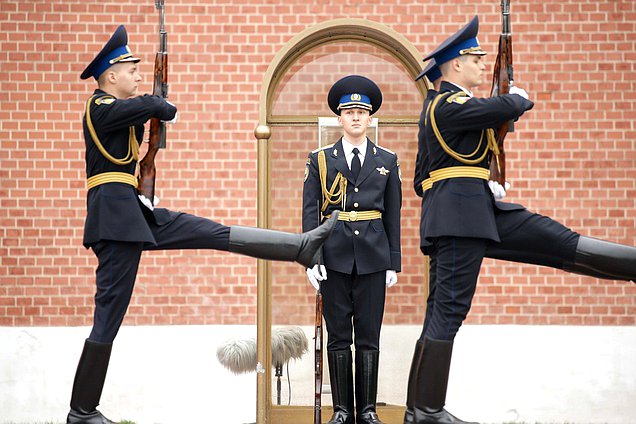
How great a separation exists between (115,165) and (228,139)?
2424 mm

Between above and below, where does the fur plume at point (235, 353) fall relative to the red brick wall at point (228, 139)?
below

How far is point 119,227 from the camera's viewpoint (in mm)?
5270

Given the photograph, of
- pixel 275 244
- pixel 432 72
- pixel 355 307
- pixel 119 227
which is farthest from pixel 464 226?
pixel 119 227

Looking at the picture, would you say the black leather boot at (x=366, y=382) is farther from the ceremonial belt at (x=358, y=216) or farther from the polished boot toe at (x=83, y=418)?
the polished boot toe at (x=83, y=418)

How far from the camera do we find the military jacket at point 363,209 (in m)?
5.90

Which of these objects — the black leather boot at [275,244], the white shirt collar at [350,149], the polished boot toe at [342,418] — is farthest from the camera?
the white shirt collar at [350,149]

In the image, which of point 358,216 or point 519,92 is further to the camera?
point 358,216

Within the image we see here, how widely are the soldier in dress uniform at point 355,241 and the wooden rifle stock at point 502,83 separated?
0.86m

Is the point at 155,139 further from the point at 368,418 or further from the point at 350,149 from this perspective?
the point at 368,418

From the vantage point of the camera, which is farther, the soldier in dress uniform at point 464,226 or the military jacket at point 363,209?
the military jacket at point 363,209

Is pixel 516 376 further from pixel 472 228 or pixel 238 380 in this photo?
pixel 472 228

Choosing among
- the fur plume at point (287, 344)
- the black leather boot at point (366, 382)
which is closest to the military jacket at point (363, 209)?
the black leather boot at point (366, 382)

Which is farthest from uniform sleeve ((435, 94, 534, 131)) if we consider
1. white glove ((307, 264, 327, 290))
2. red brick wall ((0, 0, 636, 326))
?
red brick wall ((0, 0, 636, 326))

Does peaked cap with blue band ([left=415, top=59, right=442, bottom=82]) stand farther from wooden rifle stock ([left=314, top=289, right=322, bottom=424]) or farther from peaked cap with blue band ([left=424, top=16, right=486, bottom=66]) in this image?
wooden rifle stock ([left=314, top=289, right=322, bottom=424])
